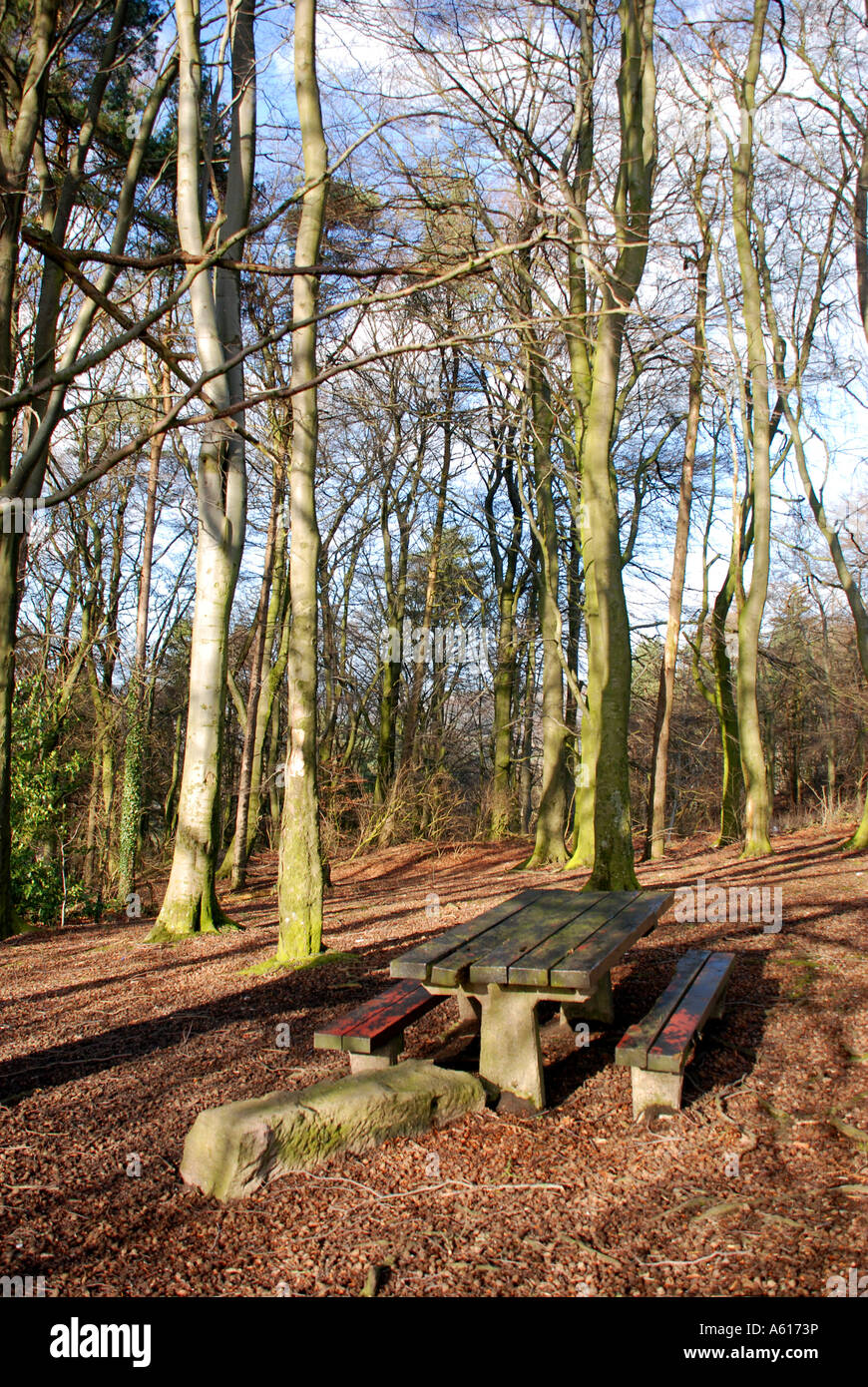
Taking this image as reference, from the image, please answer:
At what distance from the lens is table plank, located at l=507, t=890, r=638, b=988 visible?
3379mm

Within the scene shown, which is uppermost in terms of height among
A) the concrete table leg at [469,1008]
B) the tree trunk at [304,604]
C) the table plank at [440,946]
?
the tree trunk at [304,604]

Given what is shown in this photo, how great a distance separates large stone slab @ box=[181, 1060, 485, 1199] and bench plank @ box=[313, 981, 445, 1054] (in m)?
0.13

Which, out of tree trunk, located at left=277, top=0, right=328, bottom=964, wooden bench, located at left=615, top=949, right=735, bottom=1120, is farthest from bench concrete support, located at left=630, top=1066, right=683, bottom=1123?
tree trunk, located at left=277, top=0, right=328, bottom=964

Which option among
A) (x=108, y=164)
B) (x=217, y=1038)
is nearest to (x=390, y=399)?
(x=108, y=164)

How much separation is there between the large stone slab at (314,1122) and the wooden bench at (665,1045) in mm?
644

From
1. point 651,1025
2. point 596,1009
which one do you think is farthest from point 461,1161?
point 596,1009

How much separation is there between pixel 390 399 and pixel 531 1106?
1423 cm

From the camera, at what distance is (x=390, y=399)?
16.0m

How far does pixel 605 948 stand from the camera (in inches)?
145

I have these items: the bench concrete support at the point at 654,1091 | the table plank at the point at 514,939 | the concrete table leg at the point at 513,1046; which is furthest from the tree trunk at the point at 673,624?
the bench concrete support at the point at 654,1091

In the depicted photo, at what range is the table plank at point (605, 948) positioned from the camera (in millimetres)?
3273

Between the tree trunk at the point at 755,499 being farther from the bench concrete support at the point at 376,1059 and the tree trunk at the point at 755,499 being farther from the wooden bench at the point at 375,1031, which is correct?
the bench concrete support at the point at 376,1059

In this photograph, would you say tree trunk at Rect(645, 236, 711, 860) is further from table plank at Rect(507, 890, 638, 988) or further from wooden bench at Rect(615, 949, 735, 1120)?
wooden bench at Rect(615, 949, 735, 1120)
